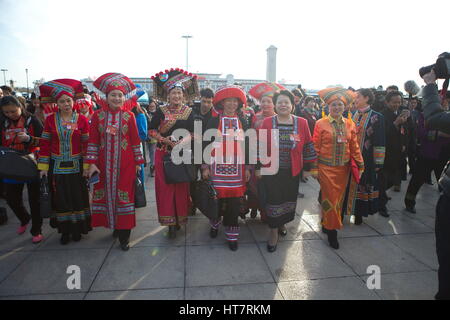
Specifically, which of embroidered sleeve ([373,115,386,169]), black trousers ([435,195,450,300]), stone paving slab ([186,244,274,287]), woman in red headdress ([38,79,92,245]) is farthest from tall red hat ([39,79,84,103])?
embroidered sleeve ([373,115,386,169])

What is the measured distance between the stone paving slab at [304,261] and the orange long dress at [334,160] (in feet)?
1.08

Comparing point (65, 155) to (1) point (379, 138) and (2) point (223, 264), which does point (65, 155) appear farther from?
(1) point (379, 138)

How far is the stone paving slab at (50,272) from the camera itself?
2422 millimetres

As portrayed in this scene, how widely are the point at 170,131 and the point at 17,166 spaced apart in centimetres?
182

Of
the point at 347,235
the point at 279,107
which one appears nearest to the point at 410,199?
the point at 347,235

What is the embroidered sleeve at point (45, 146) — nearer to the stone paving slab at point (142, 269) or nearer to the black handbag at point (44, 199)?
→ the black handbag at point (44, 199)

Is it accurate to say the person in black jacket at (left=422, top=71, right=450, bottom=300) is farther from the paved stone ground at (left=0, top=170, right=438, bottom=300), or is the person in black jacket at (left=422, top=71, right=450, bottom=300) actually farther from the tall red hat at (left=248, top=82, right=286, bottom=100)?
the tall red hat at (left=248, top=82, right=286, bottom=100)

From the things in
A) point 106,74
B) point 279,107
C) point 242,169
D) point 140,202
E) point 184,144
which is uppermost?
point 106,74

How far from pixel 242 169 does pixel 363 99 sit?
2095 millimetres

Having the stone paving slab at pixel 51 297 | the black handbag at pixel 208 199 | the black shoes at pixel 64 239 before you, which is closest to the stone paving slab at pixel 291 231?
the black handbag at pixel 208 199

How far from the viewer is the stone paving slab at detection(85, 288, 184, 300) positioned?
2.32 metres

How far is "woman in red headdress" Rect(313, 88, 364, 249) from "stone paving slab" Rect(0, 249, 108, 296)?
274 centimetres

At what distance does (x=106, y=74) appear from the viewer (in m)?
3.06
